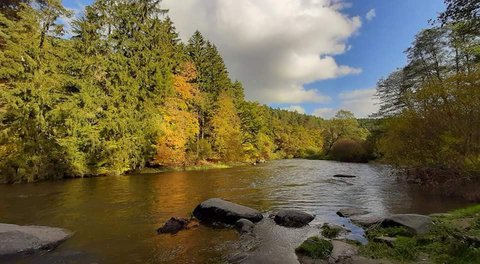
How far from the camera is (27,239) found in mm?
9398

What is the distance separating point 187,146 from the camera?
4462 centimetres

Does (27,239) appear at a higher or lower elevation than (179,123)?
lower

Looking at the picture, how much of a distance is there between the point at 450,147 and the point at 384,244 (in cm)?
1243

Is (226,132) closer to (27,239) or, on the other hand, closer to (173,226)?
(173,226)

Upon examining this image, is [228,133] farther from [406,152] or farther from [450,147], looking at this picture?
[450,147]

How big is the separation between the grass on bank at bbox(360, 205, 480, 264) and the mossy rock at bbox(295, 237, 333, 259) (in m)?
0.82

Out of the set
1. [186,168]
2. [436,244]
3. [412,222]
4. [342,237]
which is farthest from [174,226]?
[186,168]

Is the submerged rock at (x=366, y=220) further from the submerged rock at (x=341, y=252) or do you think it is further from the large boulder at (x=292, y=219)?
the submerged rock at (x=341, y=252)

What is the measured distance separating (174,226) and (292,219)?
4222mm

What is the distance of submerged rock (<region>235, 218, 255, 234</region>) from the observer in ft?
36.5

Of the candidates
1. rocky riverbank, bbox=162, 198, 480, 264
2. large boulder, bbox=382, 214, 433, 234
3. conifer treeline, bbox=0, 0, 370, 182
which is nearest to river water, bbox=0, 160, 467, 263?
rocky riverbank, bbox=162, 198, 480, 264

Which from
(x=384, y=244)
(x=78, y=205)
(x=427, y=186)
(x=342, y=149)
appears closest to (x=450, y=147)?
(x=427, y=186)

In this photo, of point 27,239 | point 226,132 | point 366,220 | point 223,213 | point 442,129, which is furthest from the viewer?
point 226,132

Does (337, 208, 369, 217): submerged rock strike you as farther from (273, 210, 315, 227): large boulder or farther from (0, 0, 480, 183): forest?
(0, 0, 480, 183): forest
